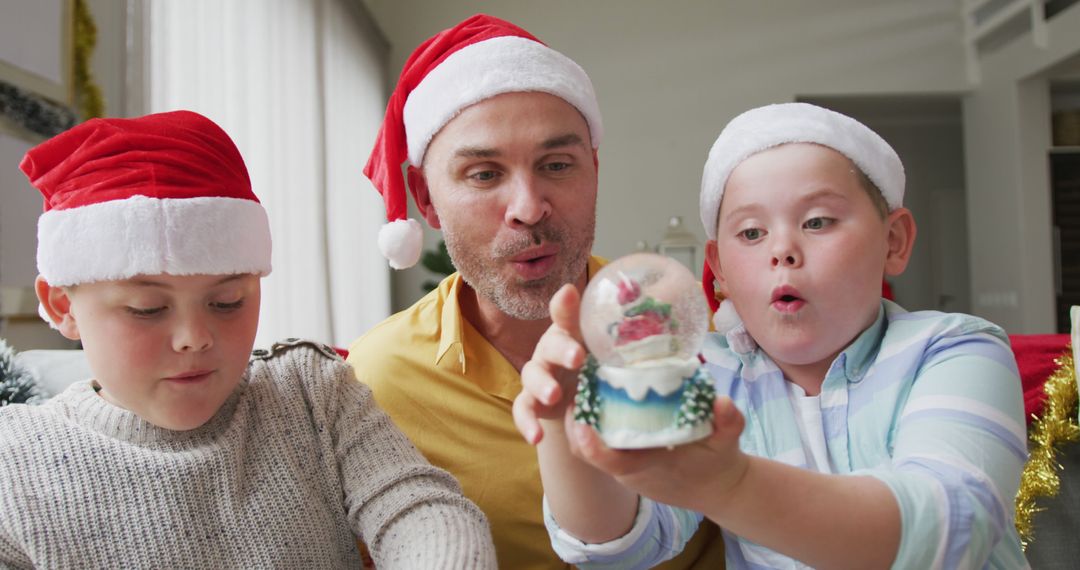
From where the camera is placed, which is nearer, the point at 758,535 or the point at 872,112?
the point at 758,535

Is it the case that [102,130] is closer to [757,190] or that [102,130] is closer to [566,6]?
[757,190]

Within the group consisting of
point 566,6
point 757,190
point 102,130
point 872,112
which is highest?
point 566,6

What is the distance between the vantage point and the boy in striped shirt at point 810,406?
769mm

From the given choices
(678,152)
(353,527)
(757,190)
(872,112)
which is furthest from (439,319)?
(872,112)

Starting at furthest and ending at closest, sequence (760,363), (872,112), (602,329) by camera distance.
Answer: (872,112) < (760,363) < (602,329)

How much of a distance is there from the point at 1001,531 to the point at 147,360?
1.05 m

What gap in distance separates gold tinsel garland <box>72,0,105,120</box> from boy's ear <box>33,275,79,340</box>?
63.9 inches

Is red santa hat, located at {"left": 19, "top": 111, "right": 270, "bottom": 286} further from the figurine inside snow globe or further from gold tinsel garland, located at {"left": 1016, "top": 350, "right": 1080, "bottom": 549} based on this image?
gold tinsel garland, located at {"left": 1016, "top": 350, "right": 1080, "bottom": 549}

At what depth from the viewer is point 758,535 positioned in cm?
78

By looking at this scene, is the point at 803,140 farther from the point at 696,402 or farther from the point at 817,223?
the point at 696,402

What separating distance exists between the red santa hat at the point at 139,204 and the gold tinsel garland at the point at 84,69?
1594 millimetres

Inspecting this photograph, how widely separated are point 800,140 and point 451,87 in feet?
2.34

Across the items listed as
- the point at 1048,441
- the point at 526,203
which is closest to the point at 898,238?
the point at 526,203

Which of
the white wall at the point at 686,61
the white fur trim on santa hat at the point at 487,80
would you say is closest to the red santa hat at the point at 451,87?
the white fur trim on santa hat at the point at 487,80
